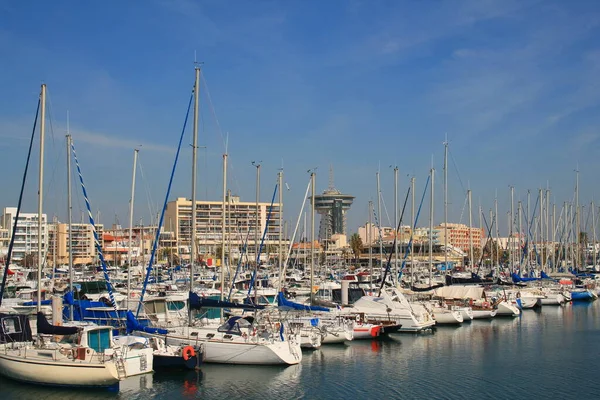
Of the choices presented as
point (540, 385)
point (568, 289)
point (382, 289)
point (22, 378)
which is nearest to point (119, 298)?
point (382, 289)

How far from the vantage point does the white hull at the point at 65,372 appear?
24156mm

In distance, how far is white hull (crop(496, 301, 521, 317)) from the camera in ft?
165

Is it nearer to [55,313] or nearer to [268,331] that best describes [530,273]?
[268,331]

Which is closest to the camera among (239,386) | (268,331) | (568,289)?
(239,386)

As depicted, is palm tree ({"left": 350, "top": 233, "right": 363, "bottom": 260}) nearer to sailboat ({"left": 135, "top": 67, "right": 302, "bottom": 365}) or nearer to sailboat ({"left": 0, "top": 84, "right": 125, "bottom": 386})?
sailboat ({"left": 135, "top": 67, "right": 302, "bottom": 365})

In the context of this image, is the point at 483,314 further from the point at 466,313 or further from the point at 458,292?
the point at 458,292

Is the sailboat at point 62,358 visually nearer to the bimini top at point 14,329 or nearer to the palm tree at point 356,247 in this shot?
the bimini top at point 14,329

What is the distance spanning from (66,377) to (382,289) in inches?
944

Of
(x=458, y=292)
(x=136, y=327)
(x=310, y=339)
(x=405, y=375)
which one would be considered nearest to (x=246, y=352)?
(x=136, y=327)

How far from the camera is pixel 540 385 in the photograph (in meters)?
27.3

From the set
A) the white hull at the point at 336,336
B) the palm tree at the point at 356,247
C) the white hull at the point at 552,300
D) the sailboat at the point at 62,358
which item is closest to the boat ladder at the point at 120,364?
the sailboat at the point at 62,358

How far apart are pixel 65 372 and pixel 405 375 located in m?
14.0

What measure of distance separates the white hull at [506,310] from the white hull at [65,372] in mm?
34011

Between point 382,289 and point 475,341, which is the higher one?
point 382,289
